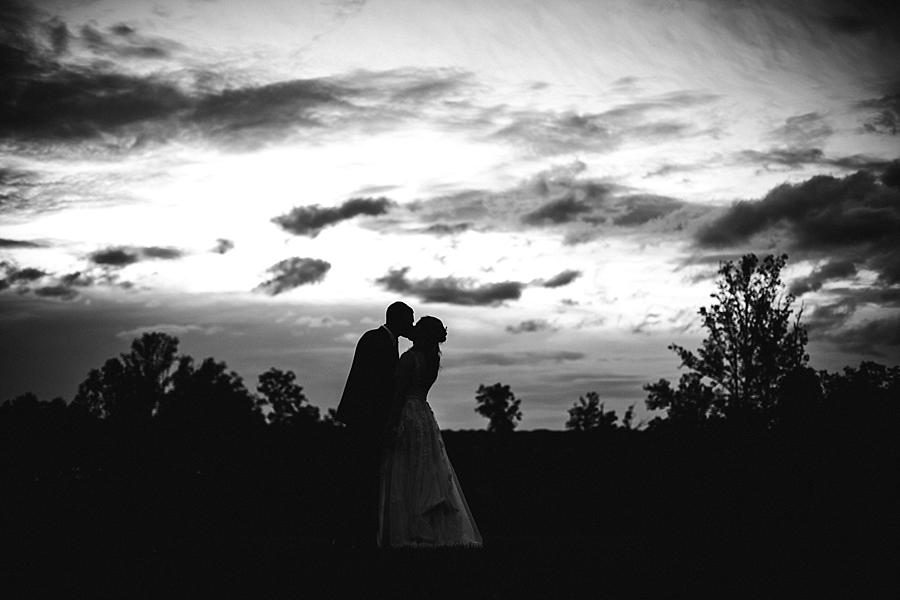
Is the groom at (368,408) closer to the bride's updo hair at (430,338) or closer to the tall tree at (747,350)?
the bride's updo hair at (430,338)

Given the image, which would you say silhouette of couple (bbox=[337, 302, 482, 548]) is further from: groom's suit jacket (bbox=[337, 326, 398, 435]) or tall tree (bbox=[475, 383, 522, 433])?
tall tree (bbox=[475, 383, 522, 433])

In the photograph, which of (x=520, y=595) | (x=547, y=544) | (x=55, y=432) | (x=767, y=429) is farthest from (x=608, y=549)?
(x=55, y=432)

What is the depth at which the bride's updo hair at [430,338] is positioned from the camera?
11.8m

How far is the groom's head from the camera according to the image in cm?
1145

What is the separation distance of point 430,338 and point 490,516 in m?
9.04

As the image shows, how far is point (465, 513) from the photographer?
11.5 meters

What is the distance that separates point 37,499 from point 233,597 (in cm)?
998

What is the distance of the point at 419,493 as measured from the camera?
37.3 feet

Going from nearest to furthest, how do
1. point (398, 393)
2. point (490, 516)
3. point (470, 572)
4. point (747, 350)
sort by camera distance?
point (470, 572)
point (398, 393)
point (490, 516)
point (747, 350)

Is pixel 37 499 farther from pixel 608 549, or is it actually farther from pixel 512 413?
pixel 512 413

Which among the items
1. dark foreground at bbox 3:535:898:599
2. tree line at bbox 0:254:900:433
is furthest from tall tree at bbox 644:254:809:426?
dark foreground at bbox 3:535:898:599

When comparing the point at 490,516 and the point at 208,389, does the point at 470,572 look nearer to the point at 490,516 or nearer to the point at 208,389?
the point at 490,516

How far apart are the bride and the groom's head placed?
310 mm

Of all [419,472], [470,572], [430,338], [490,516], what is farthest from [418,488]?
[490,516]
